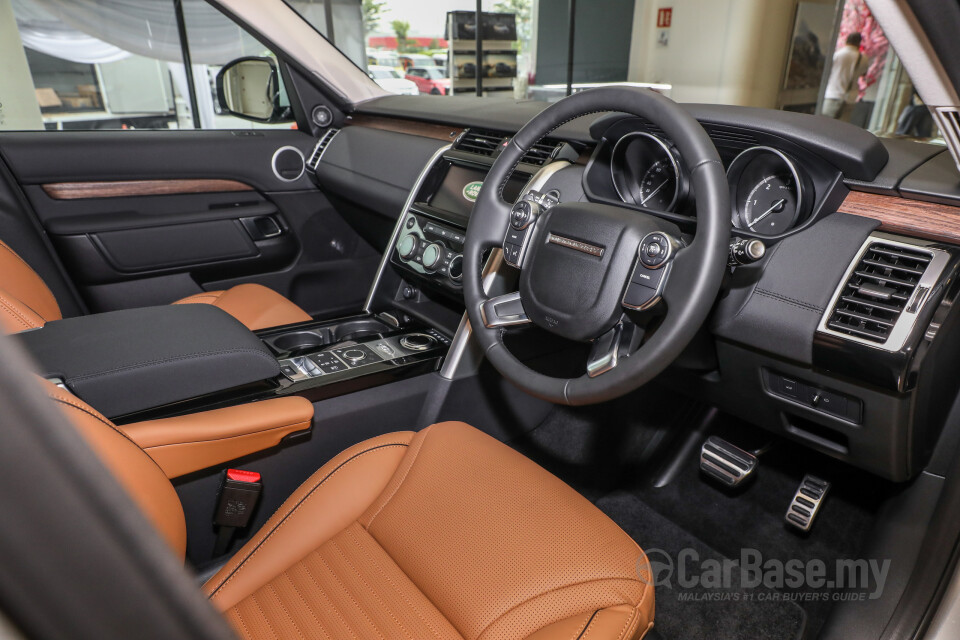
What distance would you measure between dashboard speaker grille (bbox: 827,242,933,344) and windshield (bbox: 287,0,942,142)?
4801 mm

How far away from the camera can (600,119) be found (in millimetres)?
1179

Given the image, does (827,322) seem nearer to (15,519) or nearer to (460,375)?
(460,375)

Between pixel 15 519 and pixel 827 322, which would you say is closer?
pixel 15 519

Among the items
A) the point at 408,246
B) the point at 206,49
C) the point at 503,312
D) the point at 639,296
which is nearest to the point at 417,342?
the point at 408,246

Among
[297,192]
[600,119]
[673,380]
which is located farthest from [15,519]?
[297,192]

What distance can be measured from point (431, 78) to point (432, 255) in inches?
211

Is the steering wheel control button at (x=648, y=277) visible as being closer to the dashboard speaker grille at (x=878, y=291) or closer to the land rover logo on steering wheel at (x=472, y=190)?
the dashboard speaker grille at (x=878, y=291)

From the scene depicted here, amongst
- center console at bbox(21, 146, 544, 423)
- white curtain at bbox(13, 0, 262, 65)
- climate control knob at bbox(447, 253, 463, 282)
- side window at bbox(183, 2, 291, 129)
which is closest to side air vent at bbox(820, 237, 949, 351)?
center console at bbox(21, 146, 544, 423)

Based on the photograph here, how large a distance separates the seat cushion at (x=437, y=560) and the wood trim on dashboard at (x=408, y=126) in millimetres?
1034

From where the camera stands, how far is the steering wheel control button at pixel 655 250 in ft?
2.80

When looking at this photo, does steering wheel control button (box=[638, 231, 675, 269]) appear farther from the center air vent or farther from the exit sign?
the exit sign

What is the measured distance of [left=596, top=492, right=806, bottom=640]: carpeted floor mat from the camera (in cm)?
133

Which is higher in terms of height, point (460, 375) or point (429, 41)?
point (429, 41)

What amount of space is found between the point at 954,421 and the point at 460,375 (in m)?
0.96
